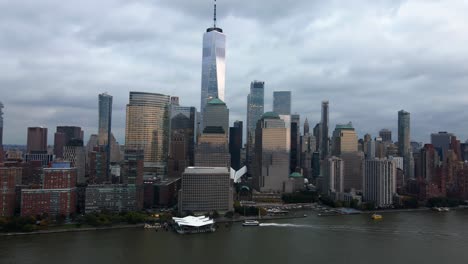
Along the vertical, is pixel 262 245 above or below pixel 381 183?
below

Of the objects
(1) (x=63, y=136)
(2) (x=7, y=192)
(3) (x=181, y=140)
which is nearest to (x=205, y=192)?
(2) (x=7, y=192)

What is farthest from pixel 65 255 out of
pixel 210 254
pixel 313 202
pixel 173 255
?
pixel 313 202

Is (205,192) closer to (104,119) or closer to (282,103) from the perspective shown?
(104,119)

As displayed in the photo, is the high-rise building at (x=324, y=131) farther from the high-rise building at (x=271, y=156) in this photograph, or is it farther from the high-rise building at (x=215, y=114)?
the high-rise building at (x=215, y=114)

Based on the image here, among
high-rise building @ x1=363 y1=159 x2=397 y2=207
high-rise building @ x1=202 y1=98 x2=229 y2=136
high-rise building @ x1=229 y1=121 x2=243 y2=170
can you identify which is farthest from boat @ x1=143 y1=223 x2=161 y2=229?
high-rise building @ x1=229 y1=121 x2=243 y2=170

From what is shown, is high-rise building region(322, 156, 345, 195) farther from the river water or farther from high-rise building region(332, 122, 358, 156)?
the river water

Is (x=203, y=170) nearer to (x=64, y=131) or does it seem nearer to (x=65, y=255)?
(x=65, y=255)

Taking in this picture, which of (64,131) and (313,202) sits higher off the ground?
(64,131)
